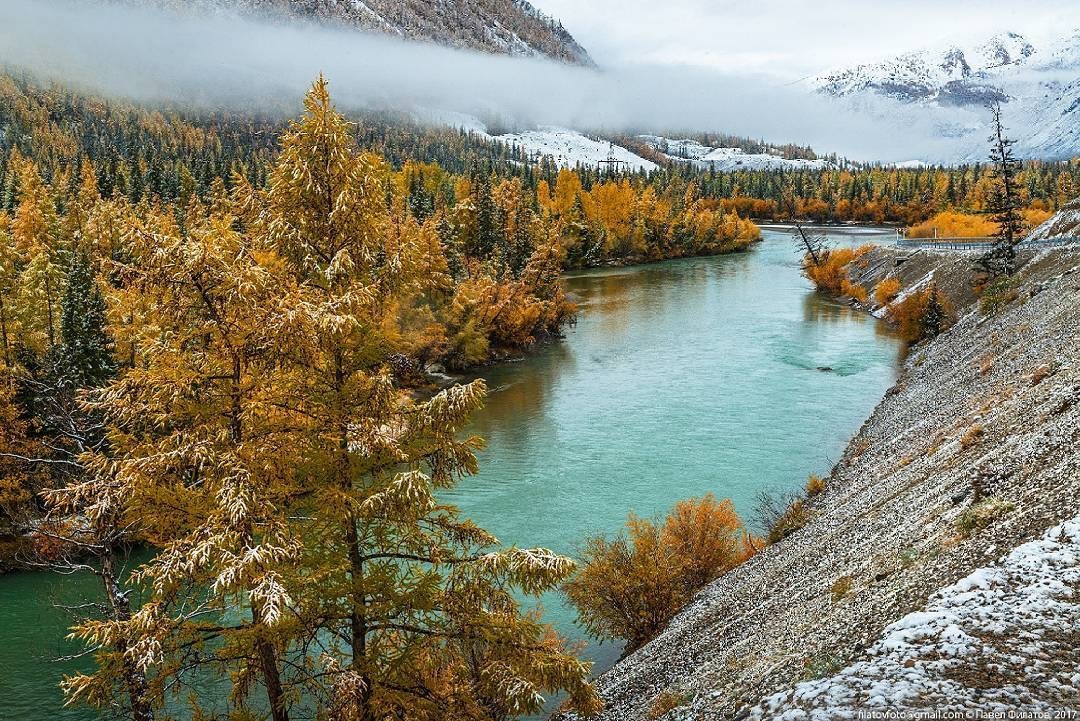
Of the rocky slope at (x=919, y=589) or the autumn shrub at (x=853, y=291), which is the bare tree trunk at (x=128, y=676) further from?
the autumn shrub at (x=853, y=291)

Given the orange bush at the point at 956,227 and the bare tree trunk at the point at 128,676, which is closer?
the bare tree trunk at the point at 128,676

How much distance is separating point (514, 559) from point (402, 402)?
2.95 metres

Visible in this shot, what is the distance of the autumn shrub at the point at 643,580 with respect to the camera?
21438mm

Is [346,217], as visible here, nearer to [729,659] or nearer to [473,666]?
[473,666]

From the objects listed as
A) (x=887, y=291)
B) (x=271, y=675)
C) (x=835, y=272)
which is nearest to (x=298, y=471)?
(x=271, y=675)

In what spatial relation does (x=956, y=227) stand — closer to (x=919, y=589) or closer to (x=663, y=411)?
(x=663, y=411)

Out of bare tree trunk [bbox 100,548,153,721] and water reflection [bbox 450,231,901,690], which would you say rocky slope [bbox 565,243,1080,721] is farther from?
bare tree trunk [bbox 100,548,153,721]

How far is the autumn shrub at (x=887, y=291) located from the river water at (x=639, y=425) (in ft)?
9.39

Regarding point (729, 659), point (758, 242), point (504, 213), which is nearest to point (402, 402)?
point (729, 659)

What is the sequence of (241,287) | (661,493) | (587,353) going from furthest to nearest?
(587,353) < (661,493) < (241,287)

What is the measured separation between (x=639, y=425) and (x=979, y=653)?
3136 centimetres

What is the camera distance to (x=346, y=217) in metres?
10.6

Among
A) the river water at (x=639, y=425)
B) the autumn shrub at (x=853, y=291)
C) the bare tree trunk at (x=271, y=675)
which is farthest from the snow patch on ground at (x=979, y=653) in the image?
the autumn shrub at (x=853, y=291)

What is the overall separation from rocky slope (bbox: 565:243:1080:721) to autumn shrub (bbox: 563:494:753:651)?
3.68 feet
